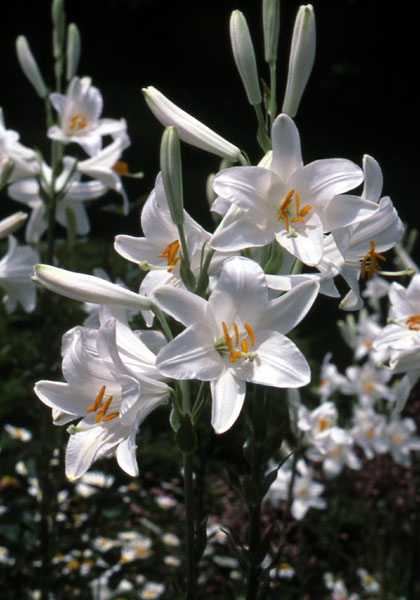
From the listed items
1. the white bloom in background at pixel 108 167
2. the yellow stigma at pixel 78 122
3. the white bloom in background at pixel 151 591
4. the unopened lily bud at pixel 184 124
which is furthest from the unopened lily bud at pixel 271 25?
the white bloom in background at pixel 151 591

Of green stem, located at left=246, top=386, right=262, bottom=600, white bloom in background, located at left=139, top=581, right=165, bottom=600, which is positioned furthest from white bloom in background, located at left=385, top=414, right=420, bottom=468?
green stem, located at left=246, top=386, right=262, bottom=600

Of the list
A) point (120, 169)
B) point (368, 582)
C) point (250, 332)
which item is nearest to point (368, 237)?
point (250, 332)

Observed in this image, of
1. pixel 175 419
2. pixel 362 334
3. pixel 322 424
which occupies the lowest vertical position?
pixel 362 334

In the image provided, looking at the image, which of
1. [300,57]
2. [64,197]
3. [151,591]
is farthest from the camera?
[151,591]

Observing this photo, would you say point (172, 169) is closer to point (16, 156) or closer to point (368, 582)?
point (16, 156)

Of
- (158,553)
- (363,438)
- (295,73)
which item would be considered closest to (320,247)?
(295,73)

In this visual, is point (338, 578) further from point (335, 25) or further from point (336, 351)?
point (335, 25)

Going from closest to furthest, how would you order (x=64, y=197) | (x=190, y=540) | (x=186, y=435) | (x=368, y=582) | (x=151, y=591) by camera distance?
(x=186, y=435) < (x=190, y=540) < (x=64, y=197) < (x=151, y=591) < (x=368, y=582)
